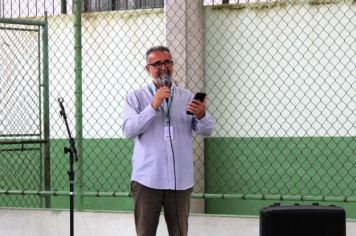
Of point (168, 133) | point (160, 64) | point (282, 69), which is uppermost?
point (282, 69)

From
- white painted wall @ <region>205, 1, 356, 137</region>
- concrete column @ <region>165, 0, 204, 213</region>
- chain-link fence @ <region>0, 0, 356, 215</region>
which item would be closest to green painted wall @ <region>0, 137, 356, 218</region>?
chain-link fence @ <region>0, 0, 356, 215</region>

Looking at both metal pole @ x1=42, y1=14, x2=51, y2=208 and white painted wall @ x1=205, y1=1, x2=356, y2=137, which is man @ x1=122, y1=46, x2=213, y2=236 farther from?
metal pole @ x1=42, y1=14, x2=51, y2=208

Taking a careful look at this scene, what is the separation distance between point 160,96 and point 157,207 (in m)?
0.79

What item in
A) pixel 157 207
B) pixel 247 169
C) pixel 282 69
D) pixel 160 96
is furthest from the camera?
pixel 247 169

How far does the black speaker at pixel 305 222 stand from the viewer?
4.42m

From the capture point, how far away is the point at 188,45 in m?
8.07

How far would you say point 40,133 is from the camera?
8.62 meters

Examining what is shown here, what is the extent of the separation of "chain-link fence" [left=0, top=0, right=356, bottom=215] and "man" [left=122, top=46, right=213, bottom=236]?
1.85 m

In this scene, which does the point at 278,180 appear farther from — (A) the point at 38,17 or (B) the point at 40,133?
(A) the point at 38,17

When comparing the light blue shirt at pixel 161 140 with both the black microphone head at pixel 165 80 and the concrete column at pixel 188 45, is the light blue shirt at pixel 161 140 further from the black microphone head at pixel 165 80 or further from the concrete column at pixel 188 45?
the concrete column at pixel 188 45

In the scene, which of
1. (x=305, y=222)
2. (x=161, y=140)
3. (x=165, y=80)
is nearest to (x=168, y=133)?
(x=161, y=140)

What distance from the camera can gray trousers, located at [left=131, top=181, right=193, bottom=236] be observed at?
18.2 ft

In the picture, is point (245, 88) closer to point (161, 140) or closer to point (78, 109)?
point (78, 109)

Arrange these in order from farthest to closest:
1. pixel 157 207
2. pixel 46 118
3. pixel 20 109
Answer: pixel 20 109
pixel 46 118
pixel 157 207
